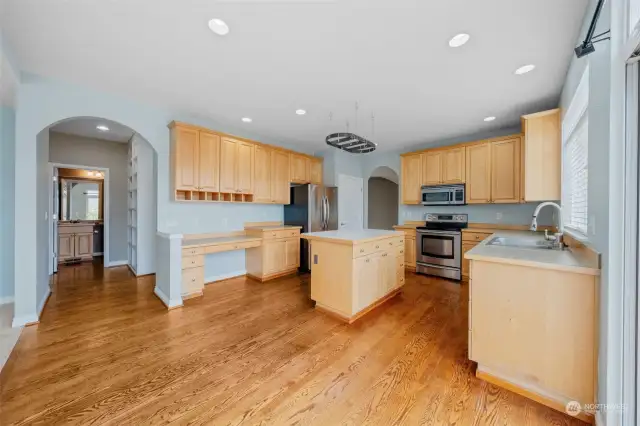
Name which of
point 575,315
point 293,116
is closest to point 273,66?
point 293,116

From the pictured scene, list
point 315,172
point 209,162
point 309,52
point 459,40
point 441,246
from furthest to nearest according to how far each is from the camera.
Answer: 1. point 315,172
2. point 441,246
3. point 209,162
4. point 309,52
5. point 459,40

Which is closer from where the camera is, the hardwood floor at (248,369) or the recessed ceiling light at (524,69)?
the hardwood floor at (248,369)

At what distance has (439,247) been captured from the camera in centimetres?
446

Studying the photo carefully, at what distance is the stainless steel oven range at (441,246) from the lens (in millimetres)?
4301

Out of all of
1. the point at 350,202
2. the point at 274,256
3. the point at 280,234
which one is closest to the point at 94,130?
the point at 280,234

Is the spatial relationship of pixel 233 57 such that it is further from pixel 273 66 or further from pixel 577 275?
pixel 577 275

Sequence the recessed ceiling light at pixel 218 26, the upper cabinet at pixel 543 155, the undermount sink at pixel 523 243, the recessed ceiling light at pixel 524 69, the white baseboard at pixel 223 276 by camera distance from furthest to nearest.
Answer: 1. the white baseboard at pixel 223 276
2. the upper cabinet at pixel 543 155
3. the recessed ceiling light at pixel 524 69
4. the undermount sink at pixel 523 243
5. the recessed ceiling light at pixel 218 26

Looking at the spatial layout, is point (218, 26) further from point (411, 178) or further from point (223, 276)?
point (411, 178)

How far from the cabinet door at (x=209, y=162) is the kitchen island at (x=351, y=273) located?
6.25 ft

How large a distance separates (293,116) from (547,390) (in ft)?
12.8

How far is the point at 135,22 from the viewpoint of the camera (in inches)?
72.4

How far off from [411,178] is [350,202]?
155 cm

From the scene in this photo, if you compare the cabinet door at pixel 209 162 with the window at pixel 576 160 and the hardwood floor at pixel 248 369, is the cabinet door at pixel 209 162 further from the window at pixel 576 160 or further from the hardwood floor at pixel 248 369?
the window at pixel 576 160

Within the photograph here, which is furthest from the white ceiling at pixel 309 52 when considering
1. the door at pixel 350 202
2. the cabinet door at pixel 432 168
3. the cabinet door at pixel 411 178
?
the door at pixel 350 202
